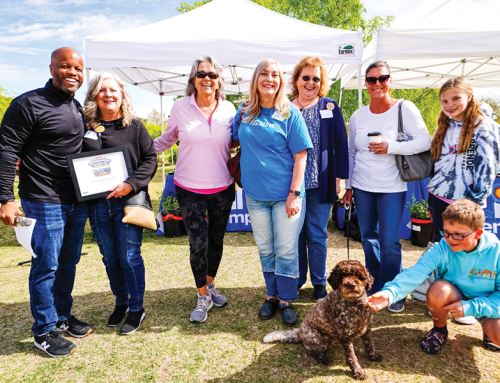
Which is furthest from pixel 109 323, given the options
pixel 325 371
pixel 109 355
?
pixel 325 371

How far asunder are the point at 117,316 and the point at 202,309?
0.76 m

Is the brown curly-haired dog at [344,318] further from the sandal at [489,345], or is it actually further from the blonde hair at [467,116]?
the blonde hair at [467,116]

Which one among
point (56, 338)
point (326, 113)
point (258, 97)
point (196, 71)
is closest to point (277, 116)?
point (258, 97)

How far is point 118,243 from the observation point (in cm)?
254

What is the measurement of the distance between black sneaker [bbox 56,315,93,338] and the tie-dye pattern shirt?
316cm

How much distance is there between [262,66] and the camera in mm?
2420

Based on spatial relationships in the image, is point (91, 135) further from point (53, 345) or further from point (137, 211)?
point (53, 345)

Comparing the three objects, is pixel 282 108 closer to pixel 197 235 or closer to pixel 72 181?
pixel 197 235

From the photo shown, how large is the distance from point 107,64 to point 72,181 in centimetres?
321

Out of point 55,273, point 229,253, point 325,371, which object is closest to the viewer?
point 325,371

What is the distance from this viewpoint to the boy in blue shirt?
2016mm

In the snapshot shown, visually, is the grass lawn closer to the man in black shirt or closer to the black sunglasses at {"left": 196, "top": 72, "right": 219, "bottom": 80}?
the man in black shirt

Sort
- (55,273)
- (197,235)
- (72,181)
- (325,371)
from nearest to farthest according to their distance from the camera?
1. (325,371)
2. (72,181)
3. (55,273)
4. (197,235)

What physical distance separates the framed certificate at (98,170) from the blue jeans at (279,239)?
1041mm
